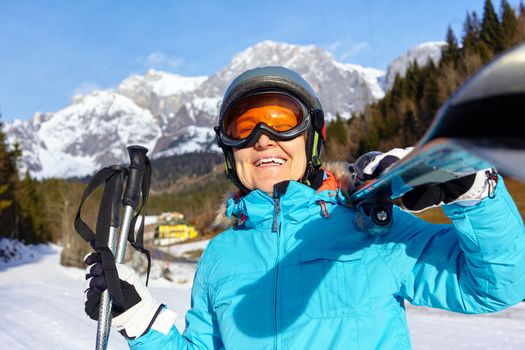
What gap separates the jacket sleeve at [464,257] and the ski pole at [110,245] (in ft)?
4.95

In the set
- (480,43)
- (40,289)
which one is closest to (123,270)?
(40,289)

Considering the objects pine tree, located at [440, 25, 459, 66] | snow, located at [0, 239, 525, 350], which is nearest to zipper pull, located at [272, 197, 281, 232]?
snow, located at [0, 239, 525, 350]

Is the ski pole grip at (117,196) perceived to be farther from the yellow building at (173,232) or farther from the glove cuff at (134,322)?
the yellow building at (173,232)

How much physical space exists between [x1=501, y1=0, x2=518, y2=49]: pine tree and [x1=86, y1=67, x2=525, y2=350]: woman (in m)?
51.5

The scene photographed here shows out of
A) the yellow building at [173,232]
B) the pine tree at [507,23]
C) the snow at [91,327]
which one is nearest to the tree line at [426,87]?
the pine tree at [507,23]

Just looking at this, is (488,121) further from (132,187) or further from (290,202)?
(132,187)

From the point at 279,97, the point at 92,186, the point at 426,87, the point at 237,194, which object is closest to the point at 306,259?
the point at 237,194

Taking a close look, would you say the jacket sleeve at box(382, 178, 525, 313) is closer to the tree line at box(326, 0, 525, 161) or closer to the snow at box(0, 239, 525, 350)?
the snow at box(0, 239, 525, 350)

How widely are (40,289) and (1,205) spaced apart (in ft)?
89.0

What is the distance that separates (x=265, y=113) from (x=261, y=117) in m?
0.04

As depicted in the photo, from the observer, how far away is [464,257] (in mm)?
1541

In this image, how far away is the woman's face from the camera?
7.47 ft

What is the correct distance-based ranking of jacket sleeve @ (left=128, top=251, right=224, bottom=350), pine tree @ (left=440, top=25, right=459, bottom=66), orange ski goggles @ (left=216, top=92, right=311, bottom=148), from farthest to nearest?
1. pine tree @ (left=440, top=25, right=459, bottom=66)
2. orange ski goggles @ (left=216, top=92, right=311, bottom=148)
3. jacket sleeve @ (left=128, top=251, right=224, bottom=350)

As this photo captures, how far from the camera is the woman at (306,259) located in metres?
1.40
